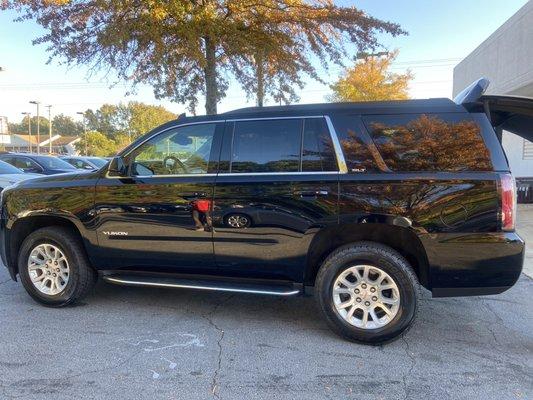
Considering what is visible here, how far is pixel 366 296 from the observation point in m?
3.82

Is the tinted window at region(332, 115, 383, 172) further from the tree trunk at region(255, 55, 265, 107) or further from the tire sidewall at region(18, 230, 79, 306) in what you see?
the tree trunk at region(255, 55, 265, 107)

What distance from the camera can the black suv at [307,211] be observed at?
363 cm

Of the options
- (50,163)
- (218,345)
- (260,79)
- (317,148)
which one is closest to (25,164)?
(50,163)

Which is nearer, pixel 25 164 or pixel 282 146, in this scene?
pixel 282 146

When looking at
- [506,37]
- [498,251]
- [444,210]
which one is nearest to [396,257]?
[444,210]

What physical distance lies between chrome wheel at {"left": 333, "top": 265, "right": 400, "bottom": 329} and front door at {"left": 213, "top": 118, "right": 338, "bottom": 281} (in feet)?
1.36

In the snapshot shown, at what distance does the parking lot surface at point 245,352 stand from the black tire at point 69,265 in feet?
0.43

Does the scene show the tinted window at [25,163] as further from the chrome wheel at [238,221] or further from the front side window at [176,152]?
the chrome wheel at [238,221]

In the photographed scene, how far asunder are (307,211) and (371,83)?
70.7 feet

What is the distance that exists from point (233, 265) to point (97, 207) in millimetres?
1488

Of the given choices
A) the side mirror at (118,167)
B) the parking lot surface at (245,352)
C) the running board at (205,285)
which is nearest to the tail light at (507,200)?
the parking lot surface at (245,352)

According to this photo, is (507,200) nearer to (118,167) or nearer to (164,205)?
(164,205)

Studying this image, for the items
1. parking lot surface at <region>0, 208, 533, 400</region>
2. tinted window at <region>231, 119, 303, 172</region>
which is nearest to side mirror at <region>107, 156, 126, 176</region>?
tinted window at <region>231, 119, 303, 172</region>

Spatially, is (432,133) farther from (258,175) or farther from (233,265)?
(233,265)
